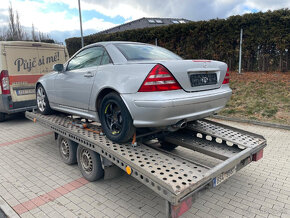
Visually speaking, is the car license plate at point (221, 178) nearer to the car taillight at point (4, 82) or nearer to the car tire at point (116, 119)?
the car tire at point (116, 119)

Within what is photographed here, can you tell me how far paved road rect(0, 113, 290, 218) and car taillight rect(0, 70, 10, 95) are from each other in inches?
100

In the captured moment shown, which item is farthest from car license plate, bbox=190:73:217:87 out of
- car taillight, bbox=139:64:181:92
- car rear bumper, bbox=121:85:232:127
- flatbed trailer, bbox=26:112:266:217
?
flatbed trailer, bbox=26:112:266:217

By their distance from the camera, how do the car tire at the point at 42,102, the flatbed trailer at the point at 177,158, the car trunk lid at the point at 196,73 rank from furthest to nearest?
the car tire at the point at 42,102 → the car trunk lid at the point at 196,73 → the flatbed trailer at the point at 177,158

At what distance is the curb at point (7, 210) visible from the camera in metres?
2.84

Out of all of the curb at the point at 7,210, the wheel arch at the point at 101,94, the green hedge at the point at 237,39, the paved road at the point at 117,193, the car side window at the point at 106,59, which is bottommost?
the paved road at the point at 117,193

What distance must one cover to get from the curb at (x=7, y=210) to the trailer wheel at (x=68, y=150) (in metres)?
1.22

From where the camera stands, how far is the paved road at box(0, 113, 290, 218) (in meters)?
2.88

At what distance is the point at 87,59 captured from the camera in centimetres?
395

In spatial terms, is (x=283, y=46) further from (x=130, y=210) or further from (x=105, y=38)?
(x=105, y=38)

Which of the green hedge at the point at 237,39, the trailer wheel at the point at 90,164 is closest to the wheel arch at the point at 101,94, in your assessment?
the trailer wheel at the point at 90,164

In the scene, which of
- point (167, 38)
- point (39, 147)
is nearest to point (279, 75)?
point (167, 38)

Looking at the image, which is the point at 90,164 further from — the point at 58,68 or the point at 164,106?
the point at 58,68

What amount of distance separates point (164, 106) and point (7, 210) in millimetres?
2407

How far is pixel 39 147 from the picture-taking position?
5.24 m
